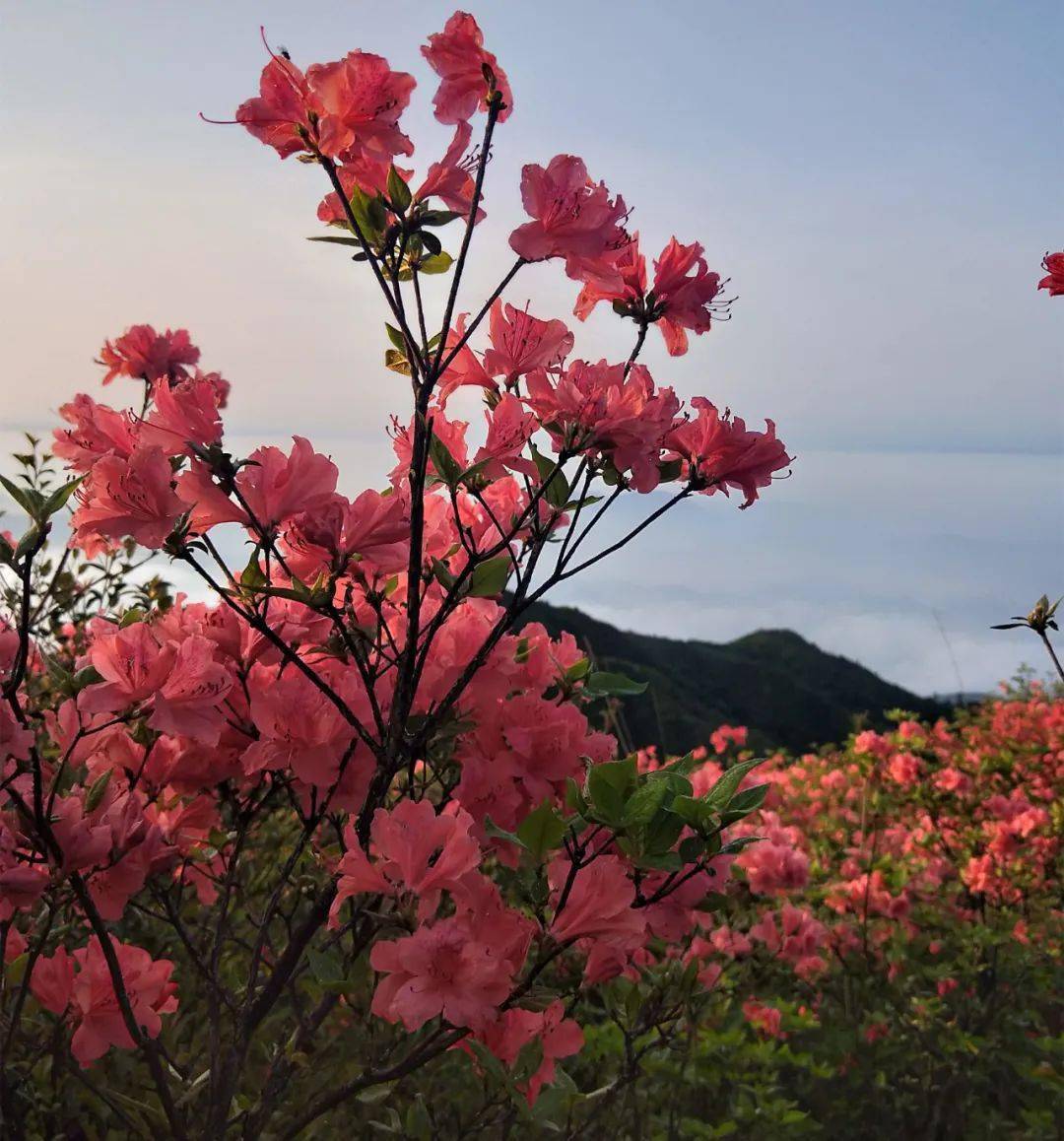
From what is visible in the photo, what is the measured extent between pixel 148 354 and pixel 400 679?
1.93m

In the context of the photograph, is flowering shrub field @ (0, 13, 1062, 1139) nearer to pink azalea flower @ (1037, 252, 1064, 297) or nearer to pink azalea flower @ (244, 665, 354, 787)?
pink azalea flower @ (244, 665, 354, 787)

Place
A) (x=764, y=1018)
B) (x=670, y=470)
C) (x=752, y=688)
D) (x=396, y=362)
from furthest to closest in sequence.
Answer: (x=752, y=688)
(x=764, y=1018)
(x=396, y=362)
(x=670, y=470)

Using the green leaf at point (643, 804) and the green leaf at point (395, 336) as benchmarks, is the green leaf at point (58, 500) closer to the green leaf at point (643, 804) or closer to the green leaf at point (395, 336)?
the green leaf at point (395, 336)

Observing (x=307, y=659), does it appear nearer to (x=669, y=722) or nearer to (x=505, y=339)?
(x=505, y=339)

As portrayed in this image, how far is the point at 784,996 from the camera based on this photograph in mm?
5352

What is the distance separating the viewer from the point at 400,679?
1592 millimetres

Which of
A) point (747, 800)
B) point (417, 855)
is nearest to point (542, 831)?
point (417, 855)

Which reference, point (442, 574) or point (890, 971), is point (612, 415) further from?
point (890, 971)

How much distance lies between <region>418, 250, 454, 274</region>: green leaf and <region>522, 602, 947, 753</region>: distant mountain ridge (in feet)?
32.3

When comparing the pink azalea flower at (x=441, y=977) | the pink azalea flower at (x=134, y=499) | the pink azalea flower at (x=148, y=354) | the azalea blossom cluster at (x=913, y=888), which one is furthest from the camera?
the azalea blossom cluster at (x=913, y=888)

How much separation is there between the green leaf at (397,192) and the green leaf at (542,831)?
870 millimetres

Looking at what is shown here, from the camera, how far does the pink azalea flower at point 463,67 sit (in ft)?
5.29

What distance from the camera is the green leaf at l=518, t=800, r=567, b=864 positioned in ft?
4.86

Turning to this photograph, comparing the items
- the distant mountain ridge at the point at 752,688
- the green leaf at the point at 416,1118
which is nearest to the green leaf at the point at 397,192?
the green leaf at the point at 416,1118
